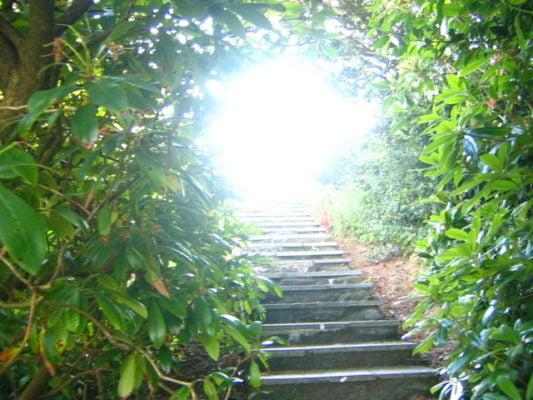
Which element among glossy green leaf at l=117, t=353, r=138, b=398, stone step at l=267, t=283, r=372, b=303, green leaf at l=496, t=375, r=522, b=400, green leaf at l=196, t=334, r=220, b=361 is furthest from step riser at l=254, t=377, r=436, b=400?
glossy green leaf at l=117, t=353, r=138, b=398

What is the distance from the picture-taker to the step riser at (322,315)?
3.89 meters

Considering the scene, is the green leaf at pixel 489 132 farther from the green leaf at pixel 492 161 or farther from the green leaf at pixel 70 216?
the green leaf at pixel 70 216

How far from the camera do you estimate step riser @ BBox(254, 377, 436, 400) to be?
2.87 meters

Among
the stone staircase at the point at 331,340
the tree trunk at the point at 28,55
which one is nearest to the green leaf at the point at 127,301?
the tree trunk at the point at 28,55

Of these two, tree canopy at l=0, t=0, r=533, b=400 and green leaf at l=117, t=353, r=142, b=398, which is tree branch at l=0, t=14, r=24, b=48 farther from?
green leaf at l=117, t=353, r=142, b=398

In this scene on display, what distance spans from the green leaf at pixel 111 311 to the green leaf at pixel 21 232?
30cm

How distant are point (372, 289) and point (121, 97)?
4.08 meters

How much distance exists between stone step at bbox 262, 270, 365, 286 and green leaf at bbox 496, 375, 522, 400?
300 cm

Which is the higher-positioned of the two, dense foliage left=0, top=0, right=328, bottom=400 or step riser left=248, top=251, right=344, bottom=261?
dense foliage left=0, top=0, right=328, bottom=400

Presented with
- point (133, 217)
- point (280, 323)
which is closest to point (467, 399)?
point (280, 323)

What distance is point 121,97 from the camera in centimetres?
76

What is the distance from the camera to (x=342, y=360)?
10.7 feet

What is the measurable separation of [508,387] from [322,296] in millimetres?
Result: 2795

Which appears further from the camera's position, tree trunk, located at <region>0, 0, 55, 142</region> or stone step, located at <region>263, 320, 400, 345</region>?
stone step, located at <region>263, 320, 400, 345</region>
